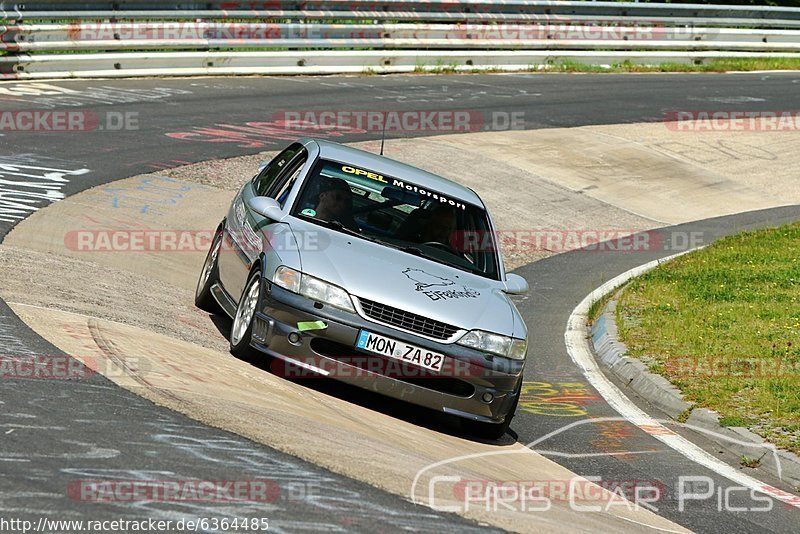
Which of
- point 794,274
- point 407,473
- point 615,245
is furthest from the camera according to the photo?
point 615,245

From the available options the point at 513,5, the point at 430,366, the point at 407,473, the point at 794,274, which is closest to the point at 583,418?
the point at 430,366

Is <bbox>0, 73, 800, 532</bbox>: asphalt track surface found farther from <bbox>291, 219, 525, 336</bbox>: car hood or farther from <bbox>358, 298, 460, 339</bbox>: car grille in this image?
<bbox>358, 298, 460, 339</bbox>: car grille

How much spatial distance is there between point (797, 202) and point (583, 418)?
38.3ft

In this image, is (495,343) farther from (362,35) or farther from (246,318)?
(362,35)

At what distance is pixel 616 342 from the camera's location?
1134 cm

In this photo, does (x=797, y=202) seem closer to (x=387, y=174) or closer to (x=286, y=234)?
(x=387, y=174)

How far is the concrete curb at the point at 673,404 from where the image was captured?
26.8 feet

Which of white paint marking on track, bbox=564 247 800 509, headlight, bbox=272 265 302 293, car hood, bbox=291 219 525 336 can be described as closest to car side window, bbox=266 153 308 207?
car hood, bbox=291 219 525 336

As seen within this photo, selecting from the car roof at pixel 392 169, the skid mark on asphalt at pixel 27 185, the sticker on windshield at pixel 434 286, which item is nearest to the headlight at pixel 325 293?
the sticker on windshield at pixel 434 286

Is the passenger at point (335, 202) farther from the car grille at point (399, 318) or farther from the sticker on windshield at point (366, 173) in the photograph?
the car grille at point (399, 318)

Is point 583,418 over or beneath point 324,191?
beneath

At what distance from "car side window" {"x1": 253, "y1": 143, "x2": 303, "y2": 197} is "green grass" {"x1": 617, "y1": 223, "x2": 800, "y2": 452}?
345cm

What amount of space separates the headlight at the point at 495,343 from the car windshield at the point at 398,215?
40.1 inches

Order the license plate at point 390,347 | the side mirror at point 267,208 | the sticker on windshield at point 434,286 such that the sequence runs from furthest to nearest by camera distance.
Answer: the side mirror at point 267,208, the sticker on windshield at point 434,286, the license plate at point 390,347
